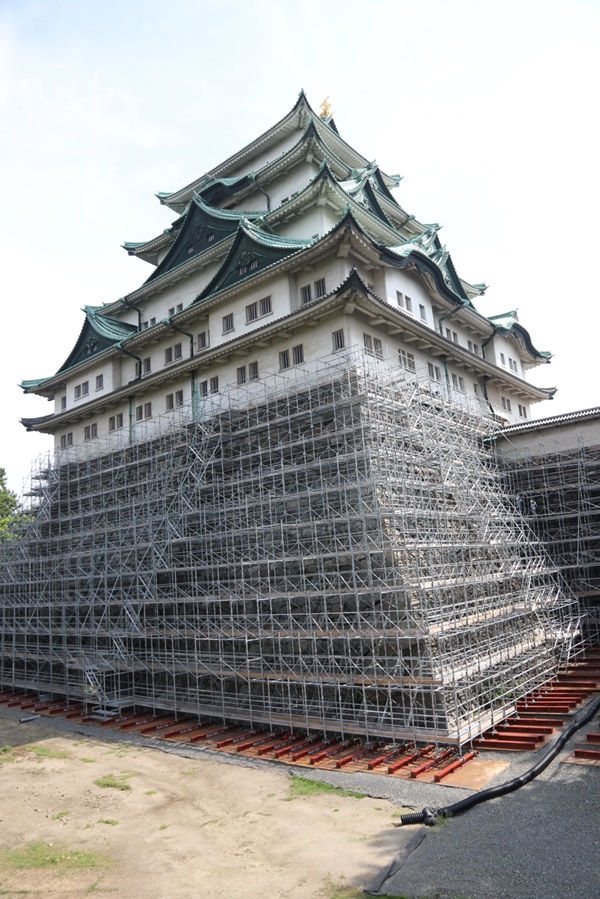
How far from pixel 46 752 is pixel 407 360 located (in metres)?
17.8

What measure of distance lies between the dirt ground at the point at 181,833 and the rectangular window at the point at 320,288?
15.8m

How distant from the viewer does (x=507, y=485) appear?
83.5 feet

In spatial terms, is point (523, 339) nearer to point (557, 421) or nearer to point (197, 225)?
point (557, 421)

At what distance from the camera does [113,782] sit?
46.3 feet

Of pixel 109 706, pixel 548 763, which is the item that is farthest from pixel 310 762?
pixel 109 706

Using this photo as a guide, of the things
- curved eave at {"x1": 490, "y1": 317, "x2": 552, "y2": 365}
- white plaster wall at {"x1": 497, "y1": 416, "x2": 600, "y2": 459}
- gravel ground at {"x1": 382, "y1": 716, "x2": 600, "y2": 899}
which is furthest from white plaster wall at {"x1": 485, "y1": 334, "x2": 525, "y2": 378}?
gravel ground at {"x1": 382, "y1": 716, "x2": 600, "y2": 899}

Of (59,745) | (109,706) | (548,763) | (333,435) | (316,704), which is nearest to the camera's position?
(548,763)

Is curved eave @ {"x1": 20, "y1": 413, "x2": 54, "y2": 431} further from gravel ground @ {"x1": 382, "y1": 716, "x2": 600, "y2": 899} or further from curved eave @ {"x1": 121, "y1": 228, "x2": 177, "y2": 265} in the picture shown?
gravel ground @ {"x1": 382, "y1": 716, "x2": 600, "y2": 899}

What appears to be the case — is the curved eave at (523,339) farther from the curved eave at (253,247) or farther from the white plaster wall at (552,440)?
the curved eave at (253,247)

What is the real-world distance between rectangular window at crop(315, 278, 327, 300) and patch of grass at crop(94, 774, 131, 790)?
16.5m

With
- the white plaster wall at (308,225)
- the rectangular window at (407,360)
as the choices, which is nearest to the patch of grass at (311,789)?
the rectangular window at (407,360)

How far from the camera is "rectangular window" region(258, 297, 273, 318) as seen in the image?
2466 cm

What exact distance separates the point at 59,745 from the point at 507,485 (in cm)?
1836

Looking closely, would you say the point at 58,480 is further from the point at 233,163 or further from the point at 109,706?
the point at 233,163
